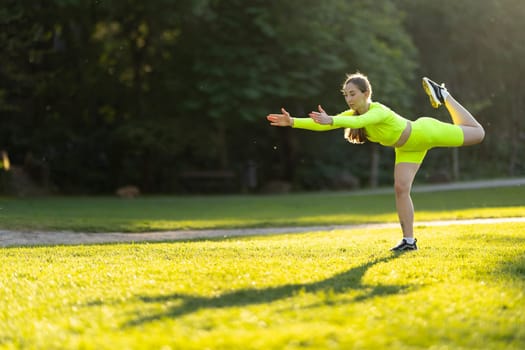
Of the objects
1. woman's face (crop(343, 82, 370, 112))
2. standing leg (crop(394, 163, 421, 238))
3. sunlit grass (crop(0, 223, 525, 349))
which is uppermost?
woman's face (crop(343, 82, 370, 112))

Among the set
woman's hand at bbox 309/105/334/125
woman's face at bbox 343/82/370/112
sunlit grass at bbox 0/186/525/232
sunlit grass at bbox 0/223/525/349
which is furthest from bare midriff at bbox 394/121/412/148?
sunlit grass at bbox 0/186/525/232

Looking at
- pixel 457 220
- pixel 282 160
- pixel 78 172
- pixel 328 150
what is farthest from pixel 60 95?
pixel 457 220

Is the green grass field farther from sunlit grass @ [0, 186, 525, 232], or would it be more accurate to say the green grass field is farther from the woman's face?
sunlit grass @ [0, 186, 525, 232]

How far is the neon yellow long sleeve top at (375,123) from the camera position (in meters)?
7.79

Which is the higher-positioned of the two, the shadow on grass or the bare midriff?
the bare midriff

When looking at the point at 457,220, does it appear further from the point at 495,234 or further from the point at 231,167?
the point at 231,167

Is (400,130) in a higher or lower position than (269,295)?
higher

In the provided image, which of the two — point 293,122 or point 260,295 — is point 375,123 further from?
point 260,295

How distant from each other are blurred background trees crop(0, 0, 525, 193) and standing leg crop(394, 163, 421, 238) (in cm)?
1830

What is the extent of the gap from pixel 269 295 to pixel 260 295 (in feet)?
0.23

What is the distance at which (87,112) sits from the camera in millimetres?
32031

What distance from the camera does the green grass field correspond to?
176 inches

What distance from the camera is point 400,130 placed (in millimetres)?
8469

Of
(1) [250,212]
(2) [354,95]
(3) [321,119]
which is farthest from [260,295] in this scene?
(1) [250,212]
